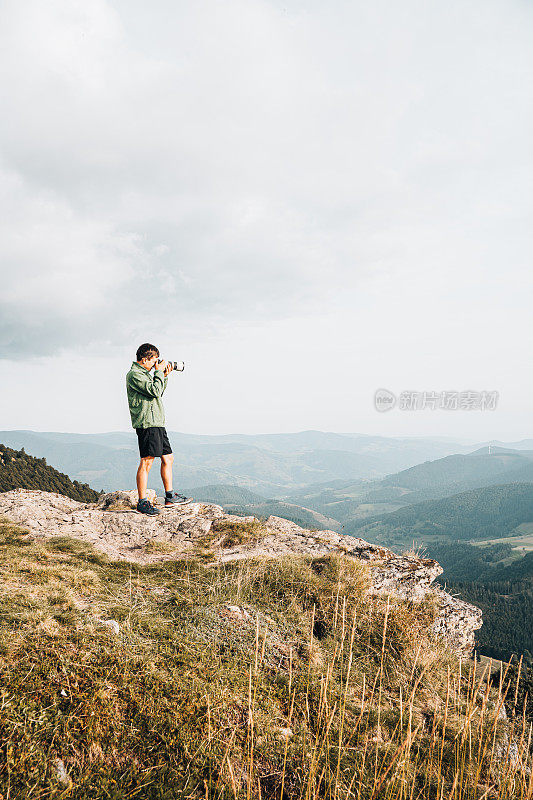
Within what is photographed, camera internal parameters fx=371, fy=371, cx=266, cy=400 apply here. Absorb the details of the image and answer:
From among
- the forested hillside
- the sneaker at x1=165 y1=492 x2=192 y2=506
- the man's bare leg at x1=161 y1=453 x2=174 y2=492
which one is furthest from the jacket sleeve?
the forested hillside

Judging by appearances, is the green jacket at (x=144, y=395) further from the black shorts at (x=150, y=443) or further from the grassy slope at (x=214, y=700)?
the grassy slope at (x=214, y=700)

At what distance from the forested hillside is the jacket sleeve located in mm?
54561

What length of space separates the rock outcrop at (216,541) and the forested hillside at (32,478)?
52.9 metres

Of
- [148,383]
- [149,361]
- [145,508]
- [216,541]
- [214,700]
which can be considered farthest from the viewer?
[145,508]

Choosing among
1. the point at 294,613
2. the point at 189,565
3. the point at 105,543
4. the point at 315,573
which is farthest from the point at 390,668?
the point at 105,543

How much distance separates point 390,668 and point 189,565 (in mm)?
3802

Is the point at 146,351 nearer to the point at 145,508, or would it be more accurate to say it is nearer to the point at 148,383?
the point at 148,383

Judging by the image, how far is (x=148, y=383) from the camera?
10.0 m

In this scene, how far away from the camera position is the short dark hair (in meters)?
10.6

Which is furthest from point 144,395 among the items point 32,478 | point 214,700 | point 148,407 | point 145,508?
point 32,478

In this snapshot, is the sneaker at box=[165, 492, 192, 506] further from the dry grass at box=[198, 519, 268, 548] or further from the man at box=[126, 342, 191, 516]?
the dry grass at box=[198, 519, 268, 548]

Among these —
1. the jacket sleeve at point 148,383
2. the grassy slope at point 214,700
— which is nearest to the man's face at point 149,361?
the jacket sleeve at point 148,383

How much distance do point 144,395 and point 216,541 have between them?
437 centimetres

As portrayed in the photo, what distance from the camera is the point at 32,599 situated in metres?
4.37
